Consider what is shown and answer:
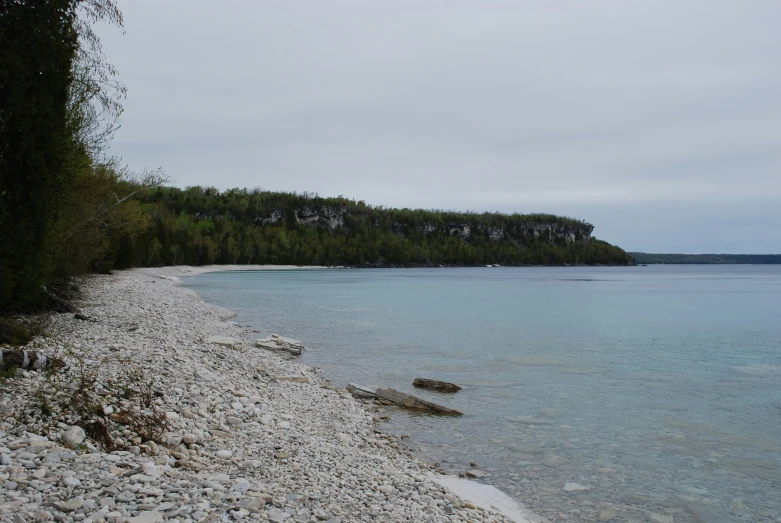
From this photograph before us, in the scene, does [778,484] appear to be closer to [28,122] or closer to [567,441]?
[567,441]

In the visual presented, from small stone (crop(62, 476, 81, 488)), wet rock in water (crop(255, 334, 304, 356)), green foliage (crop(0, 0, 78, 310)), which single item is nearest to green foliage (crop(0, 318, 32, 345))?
green foliage (crop(0, 0, 78, 310))

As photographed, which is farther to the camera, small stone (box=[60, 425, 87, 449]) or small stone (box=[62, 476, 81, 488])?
small stone (box=[60, 425, 87, 449])

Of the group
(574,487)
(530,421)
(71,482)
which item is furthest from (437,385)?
(71,482)

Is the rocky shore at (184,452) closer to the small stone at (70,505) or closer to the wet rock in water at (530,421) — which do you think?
the small stone at (70,505)

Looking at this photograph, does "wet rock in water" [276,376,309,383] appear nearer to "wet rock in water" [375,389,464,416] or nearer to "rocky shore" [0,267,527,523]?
"rocky shore" [0,267,527,523]

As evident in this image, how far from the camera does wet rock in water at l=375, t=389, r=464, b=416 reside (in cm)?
1259

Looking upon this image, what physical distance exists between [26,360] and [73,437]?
287 cm

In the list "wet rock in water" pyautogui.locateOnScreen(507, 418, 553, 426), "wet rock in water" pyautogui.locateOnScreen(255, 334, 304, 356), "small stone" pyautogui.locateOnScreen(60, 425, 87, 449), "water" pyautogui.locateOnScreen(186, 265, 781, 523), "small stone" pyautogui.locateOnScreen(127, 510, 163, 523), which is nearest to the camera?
"small stone" pyautogui.locateOnScreen(127, 510, 163, 523)

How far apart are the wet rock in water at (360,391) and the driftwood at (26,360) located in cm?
695

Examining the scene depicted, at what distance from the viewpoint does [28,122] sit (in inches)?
436

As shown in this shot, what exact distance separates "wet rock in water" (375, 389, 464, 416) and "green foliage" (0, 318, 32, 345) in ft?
25.5

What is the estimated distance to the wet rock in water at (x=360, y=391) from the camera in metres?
13.7

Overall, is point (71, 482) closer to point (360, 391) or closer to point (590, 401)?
point (360, 391)

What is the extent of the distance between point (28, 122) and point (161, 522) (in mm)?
9782
